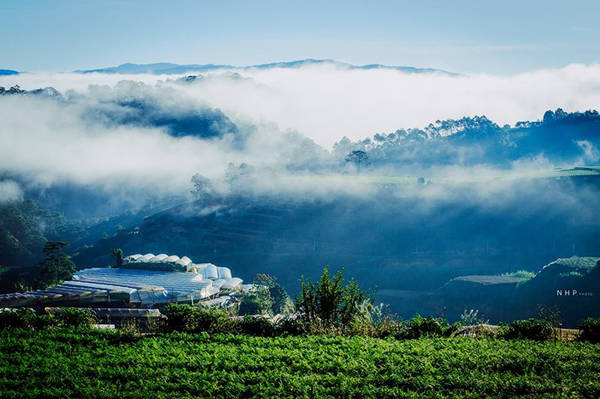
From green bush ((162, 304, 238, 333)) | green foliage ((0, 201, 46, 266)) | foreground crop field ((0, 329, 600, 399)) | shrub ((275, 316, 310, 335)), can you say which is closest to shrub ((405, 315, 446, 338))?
foreground crop field ((0, 329, 600, 399))

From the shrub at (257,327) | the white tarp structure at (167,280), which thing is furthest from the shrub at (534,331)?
the white tarp structure at (167,280)

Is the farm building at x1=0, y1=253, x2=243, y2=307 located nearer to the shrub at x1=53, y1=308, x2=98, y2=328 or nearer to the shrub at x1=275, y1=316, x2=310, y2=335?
the shrub at x1=53, y1=308, x2=98, y2=328

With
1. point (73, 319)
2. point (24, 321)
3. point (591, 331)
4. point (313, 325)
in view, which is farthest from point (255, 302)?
point (591, 331)

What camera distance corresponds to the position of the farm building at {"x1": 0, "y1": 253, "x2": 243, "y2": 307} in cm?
2692

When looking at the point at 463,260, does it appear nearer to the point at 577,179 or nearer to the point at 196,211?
the point at 577,179

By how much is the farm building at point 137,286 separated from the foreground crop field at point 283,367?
10305 millimetres

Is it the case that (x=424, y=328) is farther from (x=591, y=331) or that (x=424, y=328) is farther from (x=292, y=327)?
(x=591, y=331)

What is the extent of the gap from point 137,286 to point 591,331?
94.7 ft

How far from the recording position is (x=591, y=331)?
34.3ft

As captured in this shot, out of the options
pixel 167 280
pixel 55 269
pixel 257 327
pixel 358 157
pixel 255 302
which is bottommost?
pixel 167 280

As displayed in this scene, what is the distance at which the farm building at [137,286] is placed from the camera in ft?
88.3

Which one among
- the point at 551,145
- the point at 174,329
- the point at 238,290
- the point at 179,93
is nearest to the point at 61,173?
the point at 179,93

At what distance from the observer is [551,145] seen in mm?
122438

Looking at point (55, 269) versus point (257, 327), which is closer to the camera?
point (257, 327)
